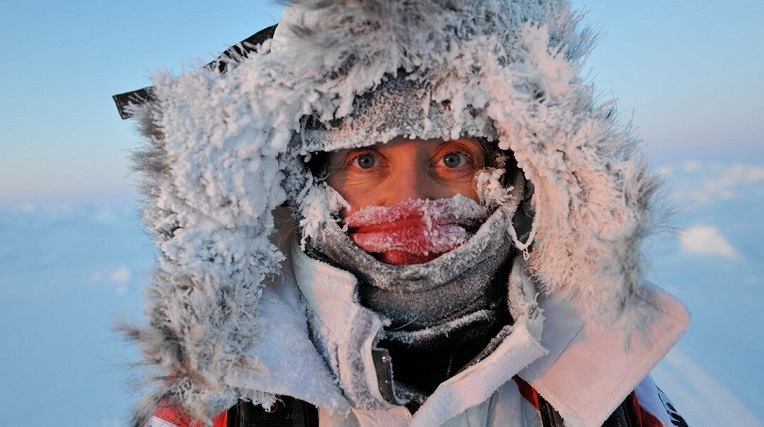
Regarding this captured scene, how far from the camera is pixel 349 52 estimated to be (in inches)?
41.6

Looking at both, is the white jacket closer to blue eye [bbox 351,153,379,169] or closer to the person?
the person

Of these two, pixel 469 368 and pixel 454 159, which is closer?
pixel 469 368

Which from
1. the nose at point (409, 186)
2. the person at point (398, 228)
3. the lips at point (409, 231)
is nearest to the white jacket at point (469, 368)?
the person at point (398, 228)

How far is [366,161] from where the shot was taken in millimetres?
1278

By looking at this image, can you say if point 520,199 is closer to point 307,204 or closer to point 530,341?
point 530,341

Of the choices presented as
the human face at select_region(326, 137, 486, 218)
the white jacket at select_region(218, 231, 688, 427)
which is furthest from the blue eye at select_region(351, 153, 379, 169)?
the white jacket at select_region(218, 231, 688, 427)

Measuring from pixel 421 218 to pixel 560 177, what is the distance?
1.04ft

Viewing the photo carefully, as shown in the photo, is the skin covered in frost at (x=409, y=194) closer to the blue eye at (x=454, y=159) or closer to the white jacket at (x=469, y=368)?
the blue eye at (x=454, y=159)

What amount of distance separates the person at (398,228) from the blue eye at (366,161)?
0.01 metres

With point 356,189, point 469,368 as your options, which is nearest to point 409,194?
point 356,189

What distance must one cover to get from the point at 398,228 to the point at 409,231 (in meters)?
0.03

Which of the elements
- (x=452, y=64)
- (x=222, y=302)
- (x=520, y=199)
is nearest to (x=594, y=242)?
(x=520, y=199)

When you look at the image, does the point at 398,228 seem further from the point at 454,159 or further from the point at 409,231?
the point at 454,159

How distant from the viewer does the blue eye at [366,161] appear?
1.27m
